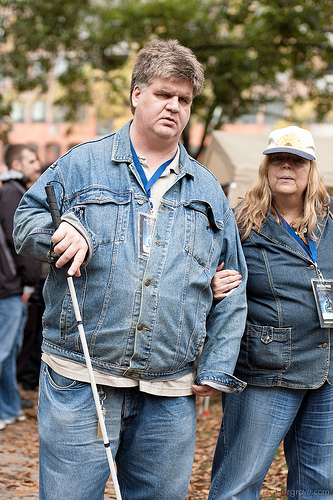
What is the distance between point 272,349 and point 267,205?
77 cm

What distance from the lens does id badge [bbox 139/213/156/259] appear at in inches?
109

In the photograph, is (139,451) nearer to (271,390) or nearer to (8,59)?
(271,390)

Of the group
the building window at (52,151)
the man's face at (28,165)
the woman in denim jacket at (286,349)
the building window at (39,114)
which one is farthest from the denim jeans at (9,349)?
the building window at (39,114)

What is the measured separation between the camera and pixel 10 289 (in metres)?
6.17

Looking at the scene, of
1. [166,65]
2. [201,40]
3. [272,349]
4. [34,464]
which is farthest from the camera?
[201,40]

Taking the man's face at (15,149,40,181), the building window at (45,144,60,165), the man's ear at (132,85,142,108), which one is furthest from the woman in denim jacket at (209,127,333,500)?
the building window at (45,144,60,165)

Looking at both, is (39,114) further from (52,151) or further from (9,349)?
(9,349)

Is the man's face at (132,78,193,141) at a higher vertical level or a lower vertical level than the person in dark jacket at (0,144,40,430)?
higher

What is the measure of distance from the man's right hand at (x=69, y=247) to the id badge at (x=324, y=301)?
51.8 inches

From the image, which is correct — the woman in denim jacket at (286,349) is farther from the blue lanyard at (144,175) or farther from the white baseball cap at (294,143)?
the blue lanyard at (144,175)

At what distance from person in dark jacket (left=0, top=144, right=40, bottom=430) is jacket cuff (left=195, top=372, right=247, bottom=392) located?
3.60 m

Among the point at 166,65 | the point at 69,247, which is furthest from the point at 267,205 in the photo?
the point at 69,247

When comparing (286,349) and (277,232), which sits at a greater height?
(277,232)

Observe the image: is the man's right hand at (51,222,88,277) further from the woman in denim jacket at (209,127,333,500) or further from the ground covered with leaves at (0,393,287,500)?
the ground covered with leaves at (0,393,287,500)
